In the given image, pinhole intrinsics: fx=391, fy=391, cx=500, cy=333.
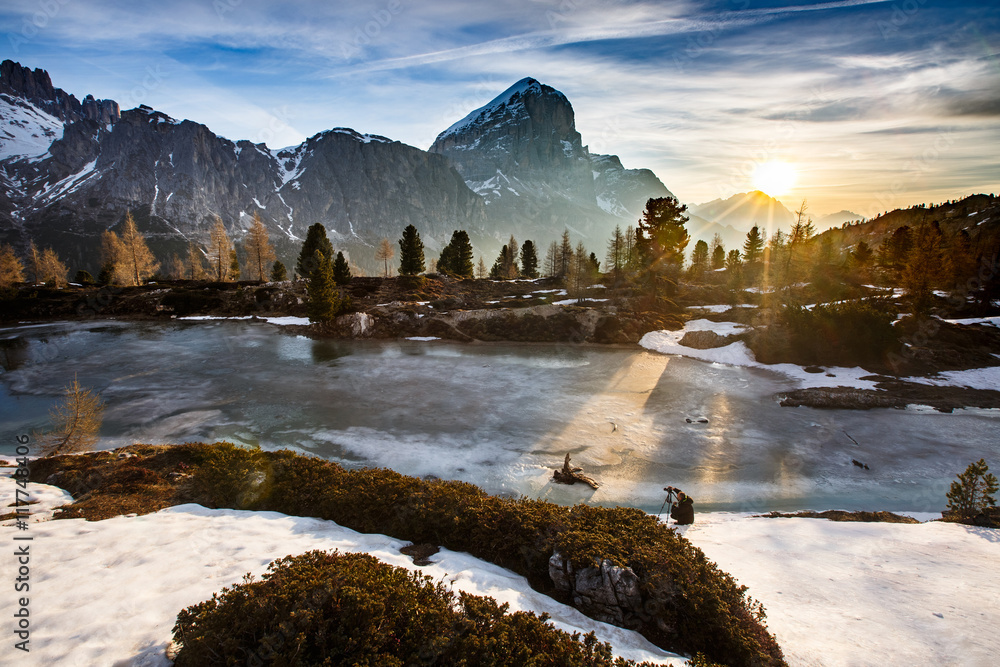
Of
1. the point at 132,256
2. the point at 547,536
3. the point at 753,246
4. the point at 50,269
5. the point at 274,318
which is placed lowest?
the point at 547,536

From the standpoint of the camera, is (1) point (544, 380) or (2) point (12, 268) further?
(2) point (12, 268)

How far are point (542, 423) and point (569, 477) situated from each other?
18.7 ft

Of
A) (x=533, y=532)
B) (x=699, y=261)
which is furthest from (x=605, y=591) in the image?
(x=699, y=261)

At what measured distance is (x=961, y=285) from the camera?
149 ft

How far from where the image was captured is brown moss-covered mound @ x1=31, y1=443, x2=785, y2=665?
7.20 m

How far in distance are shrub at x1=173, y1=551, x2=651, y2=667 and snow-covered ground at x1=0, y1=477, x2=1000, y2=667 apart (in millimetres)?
899

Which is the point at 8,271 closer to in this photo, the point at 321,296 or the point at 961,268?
the point at 321,296

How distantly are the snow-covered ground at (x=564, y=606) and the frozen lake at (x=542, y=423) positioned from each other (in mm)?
3510

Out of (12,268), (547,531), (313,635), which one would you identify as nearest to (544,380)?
(547,531)

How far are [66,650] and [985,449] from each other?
29196mm

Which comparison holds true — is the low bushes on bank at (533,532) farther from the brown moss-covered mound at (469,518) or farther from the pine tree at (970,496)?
the pine tree at (970,496)

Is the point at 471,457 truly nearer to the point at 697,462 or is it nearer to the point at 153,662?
the point at 697,462

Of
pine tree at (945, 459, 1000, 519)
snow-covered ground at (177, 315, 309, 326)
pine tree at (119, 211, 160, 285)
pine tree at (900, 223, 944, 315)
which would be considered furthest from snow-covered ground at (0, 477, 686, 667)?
pine tree at (119, 211, 160, 285)

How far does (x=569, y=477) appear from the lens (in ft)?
47.0
